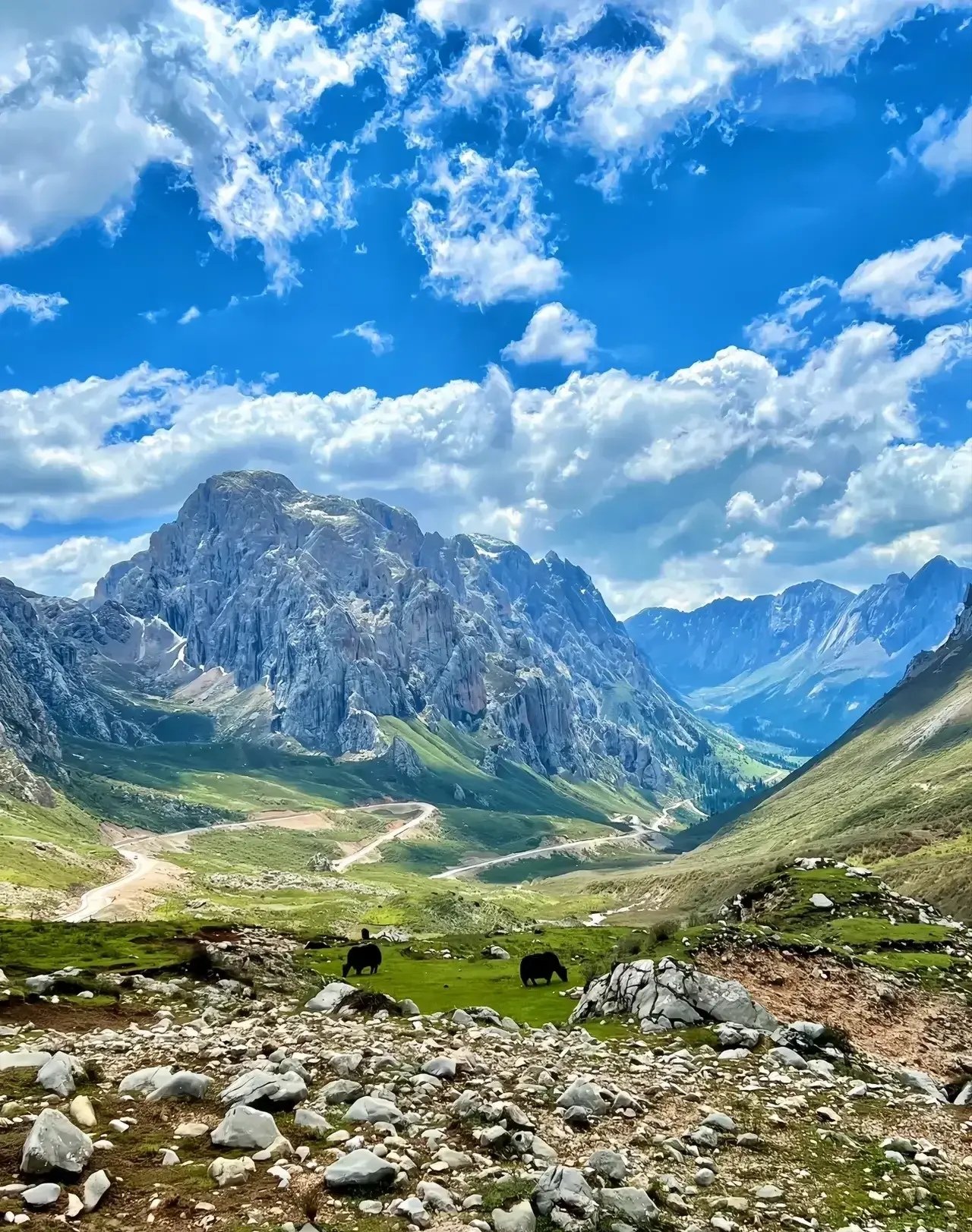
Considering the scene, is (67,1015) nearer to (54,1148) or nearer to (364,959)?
(54,1148)

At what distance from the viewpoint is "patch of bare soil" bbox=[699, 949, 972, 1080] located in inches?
1120

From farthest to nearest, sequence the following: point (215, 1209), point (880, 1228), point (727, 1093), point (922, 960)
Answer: point (922, 960) < point (727, 1093) < point (880, 1228) < point (215, 1209)

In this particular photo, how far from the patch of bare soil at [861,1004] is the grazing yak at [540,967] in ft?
34.8

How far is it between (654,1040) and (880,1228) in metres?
12.1

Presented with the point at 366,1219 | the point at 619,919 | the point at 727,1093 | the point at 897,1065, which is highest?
the point at 366,1219

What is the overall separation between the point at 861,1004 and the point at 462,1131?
22.8m

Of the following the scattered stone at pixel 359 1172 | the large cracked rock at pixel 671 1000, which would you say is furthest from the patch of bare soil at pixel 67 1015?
the large cracked rock at pixel 671 1000

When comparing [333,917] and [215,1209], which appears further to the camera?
[333,917]

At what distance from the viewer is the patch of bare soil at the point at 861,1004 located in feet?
93.4

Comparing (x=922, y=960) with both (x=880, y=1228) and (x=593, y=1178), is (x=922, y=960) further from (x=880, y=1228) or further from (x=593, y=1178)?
(x=593, y=1178)

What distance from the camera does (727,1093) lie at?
18.9 metres

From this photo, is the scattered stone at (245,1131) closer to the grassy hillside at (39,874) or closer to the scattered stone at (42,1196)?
the scattered stone at (42,1196)

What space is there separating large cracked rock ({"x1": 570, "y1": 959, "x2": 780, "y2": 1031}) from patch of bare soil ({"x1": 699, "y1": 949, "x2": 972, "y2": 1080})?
3.59 metres

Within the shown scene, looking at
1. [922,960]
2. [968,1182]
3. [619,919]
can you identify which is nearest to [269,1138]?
[968,1182]
